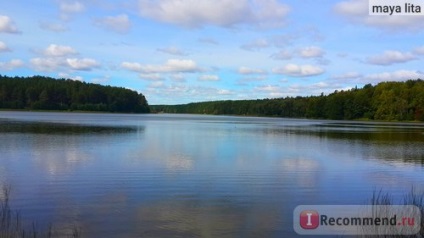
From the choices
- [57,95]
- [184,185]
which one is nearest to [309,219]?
[184,185]

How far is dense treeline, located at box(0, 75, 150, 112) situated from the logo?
14986 centimetres

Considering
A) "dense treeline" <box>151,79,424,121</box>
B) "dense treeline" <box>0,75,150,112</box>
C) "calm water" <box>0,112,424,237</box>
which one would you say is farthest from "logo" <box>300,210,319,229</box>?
"dense treeline" <box>0,75,150,112</box>

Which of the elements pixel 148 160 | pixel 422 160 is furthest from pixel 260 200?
pixel 422 160

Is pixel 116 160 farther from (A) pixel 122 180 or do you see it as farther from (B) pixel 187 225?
(B) pixel 187 225

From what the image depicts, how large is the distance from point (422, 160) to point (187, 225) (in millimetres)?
19804

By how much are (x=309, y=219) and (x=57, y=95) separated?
15431cm

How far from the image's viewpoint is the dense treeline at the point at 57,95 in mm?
148250

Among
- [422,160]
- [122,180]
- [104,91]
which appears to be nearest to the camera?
[122,180]

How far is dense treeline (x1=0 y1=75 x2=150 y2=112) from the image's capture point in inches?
5837

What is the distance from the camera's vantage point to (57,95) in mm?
153500

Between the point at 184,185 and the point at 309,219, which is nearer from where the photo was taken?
the point at 309,219

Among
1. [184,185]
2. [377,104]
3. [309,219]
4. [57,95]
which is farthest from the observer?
[57,95]

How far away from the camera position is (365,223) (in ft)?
33.7

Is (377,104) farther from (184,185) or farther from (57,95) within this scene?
(184,185)
